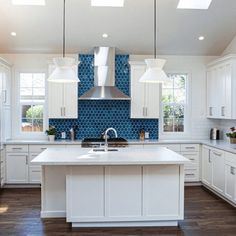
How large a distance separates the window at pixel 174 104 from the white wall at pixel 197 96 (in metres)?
0.17

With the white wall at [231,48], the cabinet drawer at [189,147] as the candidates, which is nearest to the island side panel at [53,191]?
the cabinet drawer at [189,147]

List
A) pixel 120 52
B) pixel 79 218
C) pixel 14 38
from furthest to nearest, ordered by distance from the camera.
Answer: pixel 120 52
pixel 14 38
pixel 79 218

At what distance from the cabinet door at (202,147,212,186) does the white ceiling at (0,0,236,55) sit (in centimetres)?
219

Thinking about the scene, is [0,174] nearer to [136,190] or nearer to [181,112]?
[136,190]

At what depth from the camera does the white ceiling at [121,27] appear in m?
5.11

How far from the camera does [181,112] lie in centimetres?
668

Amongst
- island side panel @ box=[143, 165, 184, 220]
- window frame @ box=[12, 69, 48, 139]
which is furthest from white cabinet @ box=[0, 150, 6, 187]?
island side panel @ box=[143, 165, 184, 220]

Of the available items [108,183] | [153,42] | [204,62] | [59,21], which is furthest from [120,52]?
[108,183]

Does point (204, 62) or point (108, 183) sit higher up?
point (204, 62)

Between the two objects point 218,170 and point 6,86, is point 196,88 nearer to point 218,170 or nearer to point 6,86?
point 218,170

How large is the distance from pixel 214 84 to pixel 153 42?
1514 millimetres

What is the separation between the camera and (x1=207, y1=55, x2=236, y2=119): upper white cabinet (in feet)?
17.4

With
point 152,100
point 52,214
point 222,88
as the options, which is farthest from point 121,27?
point 52,214

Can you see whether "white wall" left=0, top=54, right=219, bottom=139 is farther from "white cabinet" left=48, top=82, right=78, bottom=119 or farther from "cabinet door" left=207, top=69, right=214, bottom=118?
"white cabinet" left=48, top=82, right=78, bottom=119
